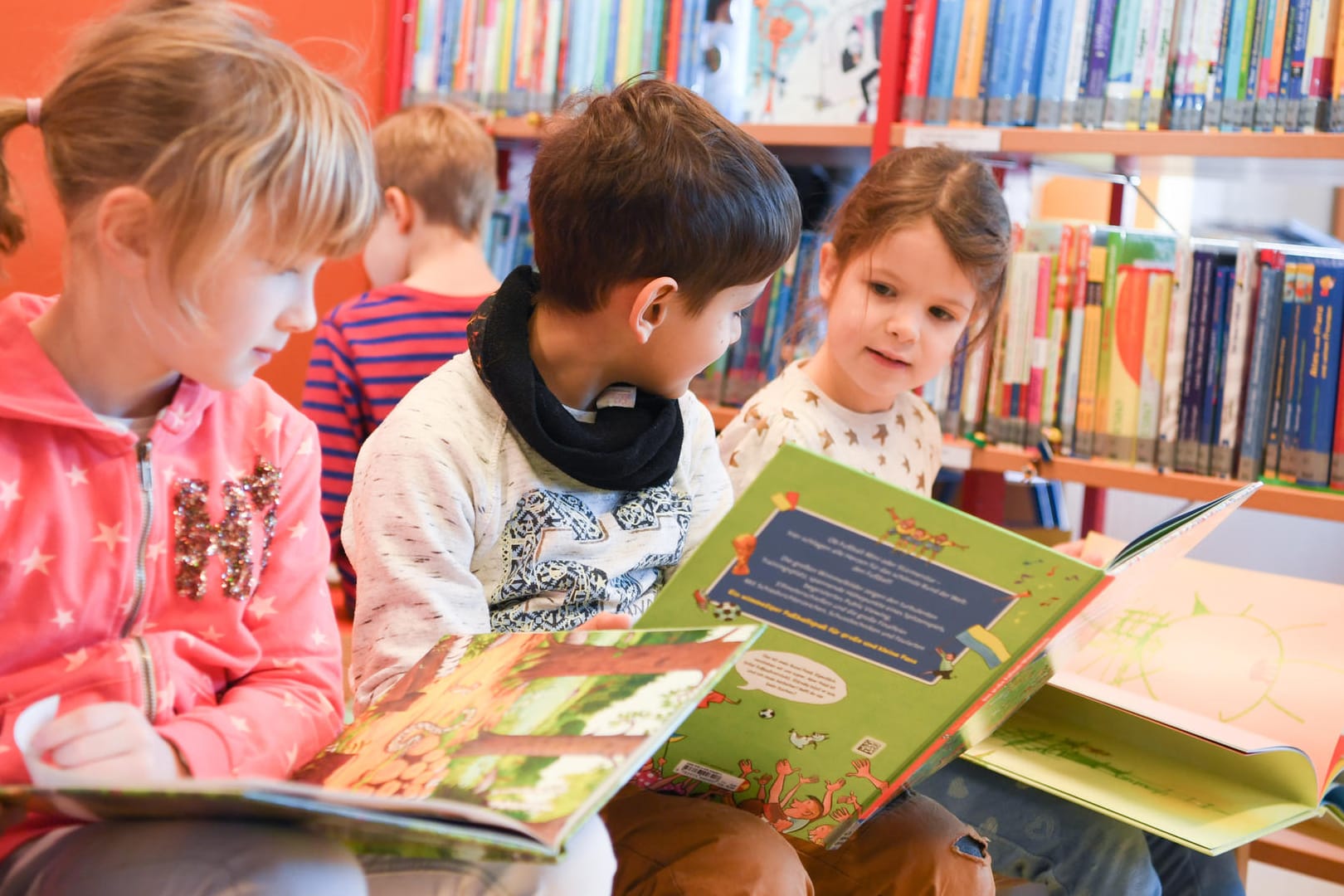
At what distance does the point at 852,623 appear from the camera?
2.72 ft

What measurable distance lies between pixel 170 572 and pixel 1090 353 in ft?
4.38

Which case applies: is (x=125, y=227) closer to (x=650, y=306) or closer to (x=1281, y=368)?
Answer: (x=650, y=306)

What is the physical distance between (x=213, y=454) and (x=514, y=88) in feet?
5.16

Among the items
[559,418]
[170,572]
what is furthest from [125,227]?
[559,418]

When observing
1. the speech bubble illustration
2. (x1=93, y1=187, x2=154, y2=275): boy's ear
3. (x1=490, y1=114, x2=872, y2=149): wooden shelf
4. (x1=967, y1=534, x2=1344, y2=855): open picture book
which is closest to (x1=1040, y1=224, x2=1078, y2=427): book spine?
(x1=490, y1=114, x2=872, y2=149): wooden shelf

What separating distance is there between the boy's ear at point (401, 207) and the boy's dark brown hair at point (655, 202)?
971 mm

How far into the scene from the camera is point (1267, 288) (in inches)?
64.7

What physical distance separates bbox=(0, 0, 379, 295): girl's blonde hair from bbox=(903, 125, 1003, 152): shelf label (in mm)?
1106

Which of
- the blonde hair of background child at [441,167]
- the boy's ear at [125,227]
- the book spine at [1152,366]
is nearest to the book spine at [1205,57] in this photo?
the book spine at [1152,366]

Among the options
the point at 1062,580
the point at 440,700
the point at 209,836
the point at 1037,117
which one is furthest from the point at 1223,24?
the point at 209,836

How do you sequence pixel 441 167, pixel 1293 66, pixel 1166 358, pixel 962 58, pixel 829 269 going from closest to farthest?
1. pixel 829 269
2. pixel 1293 66
3. pixel 1166 358
4. pixel 962 58
5. pixel 441 167

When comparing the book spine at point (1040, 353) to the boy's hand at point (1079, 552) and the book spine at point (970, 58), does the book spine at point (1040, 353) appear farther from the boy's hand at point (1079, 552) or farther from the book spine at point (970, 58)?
the boy's hand at point (1079, 552)

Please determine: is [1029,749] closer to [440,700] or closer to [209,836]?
[440,700]

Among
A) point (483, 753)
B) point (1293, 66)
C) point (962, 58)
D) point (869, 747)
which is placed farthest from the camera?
point (962, 58)
